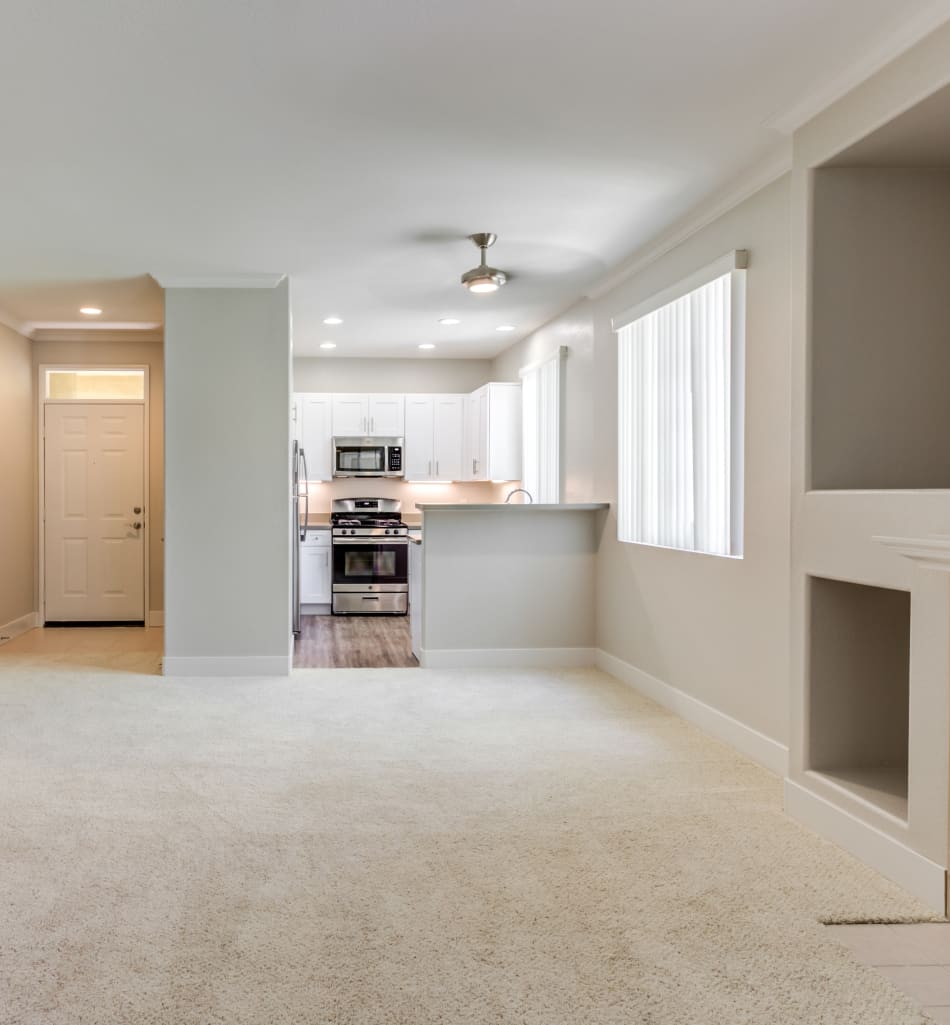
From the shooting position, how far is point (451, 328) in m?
7.25

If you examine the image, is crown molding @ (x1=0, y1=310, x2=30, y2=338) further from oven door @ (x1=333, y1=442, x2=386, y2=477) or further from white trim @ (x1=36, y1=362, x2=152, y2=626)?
oven door @ (x1=333, y1=442, x2=386, y2=477)

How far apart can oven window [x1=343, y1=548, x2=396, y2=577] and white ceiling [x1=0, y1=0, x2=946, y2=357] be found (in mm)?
3614

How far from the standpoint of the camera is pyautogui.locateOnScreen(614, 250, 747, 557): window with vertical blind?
3.98 metres

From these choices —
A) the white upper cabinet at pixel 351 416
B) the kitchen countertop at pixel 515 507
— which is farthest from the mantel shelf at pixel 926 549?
the white upper cabinet at pixel 351 416

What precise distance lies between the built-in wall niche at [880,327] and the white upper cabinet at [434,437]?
19.7 ft

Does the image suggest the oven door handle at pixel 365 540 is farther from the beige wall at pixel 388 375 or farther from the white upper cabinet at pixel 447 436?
the beige wall at pixel 388 375

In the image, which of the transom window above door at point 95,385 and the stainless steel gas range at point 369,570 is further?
the stainless steel gas range at point 369,570

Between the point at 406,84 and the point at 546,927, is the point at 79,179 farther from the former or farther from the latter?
the point at 546,927

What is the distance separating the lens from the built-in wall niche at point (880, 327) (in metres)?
2.95

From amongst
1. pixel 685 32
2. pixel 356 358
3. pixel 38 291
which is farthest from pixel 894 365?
pixel 356 358

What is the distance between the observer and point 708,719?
13.7 feet

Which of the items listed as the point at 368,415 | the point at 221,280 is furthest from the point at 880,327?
the point at 368,415

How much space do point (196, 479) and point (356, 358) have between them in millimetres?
3589

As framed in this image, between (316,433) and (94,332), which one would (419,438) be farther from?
(94,332)
